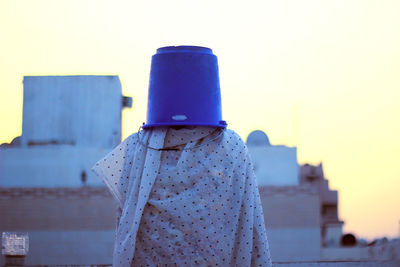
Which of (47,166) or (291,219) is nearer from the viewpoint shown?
(291,219)

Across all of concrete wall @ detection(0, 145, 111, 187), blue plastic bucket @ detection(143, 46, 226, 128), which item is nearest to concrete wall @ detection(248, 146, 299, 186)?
concrete wall @ detection(0, 145, 111, 187)

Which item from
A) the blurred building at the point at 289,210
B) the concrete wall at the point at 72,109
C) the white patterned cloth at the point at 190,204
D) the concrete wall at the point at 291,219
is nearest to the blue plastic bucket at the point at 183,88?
the white patterned cloth at the point at 190,204

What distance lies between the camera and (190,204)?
14.5 ft

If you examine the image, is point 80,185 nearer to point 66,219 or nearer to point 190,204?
point 66,219

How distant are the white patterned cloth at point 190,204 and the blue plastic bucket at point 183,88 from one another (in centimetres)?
11

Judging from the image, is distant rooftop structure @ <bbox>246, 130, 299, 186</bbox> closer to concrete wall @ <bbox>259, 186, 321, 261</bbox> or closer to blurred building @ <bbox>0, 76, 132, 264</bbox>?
concrete wall @ <bbox>259, 186, 321, 261</bbox>

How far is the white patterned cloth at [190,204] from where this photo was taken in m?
4.43

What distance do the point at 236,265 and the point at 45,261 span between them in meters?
20.0

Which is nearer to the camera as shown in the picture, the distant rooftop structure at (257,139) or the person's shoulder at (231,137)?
the person's shoulder at (231,137)

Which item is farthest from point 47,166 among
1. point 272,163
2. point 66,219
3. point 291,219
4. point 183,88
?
point 183,88

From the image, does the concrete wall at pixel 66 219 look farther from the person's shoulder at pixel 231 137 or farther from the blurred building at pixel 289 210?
the person's shoulder at pixel 231 137

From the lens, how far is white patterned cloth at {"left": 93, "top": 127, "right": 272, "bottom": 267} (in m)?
4.43

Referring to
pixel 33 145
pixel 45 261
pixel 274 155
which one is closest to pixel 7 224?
pixel 45 261

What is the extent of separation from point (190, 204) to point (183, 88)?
60 centimetres
